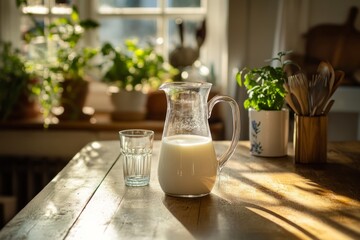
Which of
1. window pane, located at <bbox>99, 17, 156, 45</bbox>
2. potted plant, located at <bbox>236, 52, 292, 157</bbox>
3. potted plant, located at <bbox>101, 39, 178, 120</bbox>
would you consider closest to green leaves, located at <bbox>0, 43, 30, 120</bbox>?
potted plant, located at <bbox>101, 39, 178, 120</bbox>

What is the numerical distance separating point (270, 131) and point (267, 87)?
0.43 feet

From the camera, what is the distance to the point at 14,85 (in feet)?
9.23

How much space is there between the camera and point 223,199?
48.4 inches

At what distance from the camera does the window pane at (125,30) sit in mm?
3189

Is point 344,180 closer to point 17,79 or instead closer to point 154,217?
point 154,217

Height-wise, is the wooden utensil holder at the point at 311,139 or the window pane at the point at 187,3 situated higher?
the window pane at the point at 187,3

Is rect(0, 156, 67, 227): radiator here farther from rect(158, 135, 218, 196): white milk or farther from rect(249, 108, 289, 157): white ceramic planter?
rect(158, 135, 218, 196): white milk

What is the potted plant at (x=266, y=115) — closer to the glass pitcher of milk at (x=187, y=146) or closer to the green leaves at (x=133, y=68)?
the glass pitcher of milk at (x=187, y=146)

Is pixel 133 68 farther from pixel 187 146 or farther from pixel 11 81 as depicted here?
pixel 187 146

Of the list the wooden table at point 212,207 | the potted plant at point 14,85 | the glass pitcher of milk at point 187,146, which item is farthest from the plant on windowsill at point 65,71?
the glass pitcher of milk at point 187,146

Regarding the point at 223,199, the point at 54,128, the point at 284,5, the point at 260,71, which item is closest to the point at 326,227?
the point at 223,199

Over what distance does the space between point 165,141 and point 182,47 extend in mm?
1732

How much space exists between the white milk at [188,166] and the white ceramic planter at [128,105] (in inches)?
64.4

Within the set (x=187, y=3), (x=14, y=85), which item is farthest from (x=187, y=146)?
(x=187, y=3)
